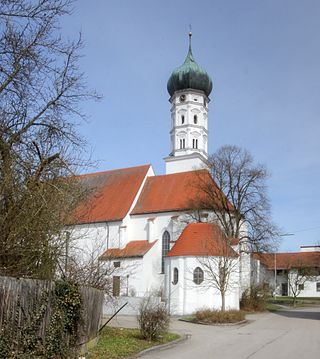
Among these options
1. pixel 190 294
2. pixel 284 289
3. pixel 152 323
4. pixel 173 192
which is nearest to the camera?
pixel 152 323

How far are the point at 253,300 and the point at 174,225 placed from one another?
8992mm

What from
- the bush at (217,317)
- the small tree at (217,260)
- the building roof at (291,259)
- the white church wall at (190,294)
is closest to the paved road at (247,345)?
the bush at (217,317)

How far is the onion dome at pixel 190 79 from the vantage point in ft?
182

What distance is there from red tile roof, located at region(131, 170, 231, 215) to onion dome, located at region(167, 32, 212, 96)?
13.4 metres

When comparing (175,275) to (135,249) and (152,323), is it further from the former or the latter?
(152,323)

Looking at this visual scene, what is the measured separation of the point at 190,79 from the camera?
5522 cm

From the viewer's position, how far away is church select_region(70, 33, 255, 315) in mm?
34531

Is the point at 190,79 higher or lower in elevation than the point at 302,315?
higher

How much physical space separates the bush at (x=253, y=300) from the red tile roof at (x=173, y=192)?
7.54 m

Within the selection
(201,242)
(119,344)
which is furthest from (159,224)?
(119,344)

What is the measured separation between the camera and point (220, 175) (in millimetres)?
41188

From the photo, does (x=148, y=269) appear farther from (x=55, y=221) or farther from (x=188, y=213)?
(x=55, y=221)

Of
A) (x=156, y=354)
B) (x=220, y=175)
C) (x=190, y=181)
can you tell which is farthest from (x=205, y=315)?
(x=190, y=181)

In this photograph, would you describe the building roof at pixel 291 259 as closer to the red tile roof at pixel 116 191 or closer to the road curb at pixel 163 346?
the red tile roof at pixel 116 191
